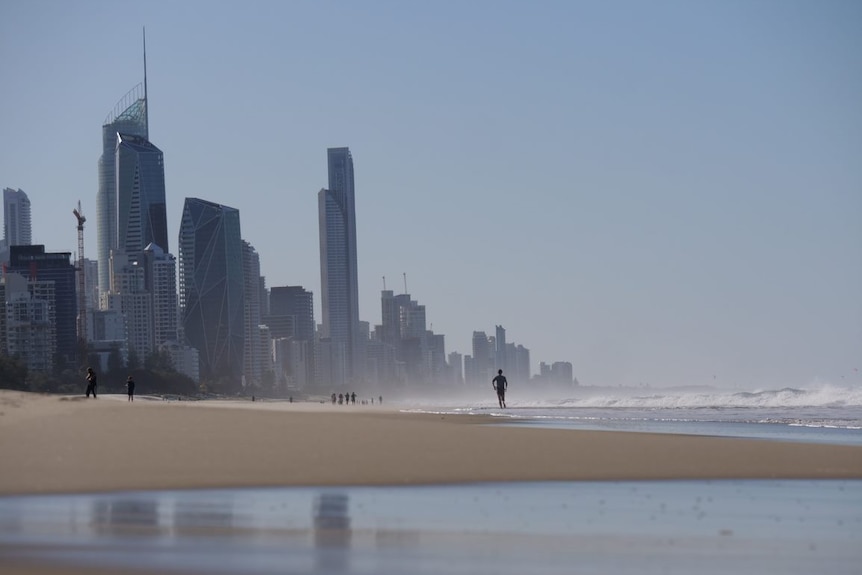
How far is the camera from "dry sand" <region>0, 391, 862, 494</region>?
16.5 meters

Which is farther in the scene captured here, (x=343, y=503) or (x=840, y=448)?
(x=840, y=448)

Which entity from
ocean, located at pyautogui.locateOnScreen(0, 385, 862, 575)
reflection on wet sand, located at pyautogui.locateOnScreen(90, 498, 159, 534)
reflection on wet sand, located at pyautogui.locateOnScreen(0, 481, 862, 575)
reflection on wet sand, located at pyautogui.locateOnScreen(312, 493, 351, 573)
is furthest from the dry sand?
reflection on wet sand, located at pyautogui.locateOnScreen(312, 493, 351, 573)

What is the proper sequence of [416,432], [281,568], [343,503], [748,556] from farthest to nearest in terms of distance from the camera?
[416,432] → [343,503] → [748,556] → [281,568]

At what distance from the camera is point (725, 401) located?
67.2m

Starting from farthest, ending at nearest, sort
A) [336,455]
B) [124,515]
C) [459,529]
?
[336,455], [124,515], [459,529]

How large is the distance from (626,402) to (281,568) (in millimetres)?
64215

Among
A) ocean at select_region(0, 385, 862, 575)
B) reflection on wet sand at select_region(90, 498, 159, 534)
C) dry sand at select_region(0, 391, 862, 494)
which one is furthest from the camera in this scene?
dry sand at select_region(0, 391, 862, 494)

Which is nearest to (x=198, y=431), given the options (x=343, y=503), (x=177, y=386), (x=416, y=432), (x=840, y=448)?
(x=416, y=432)

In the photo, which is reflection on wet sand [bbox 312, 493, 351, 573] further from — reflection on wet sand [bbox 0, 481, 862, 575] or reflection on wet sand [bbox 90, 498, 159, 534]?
reflection on wet sand [bbox 90, 498, 159, 534]

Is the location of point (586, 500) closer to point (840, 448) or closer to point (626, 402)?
point (840, 448)

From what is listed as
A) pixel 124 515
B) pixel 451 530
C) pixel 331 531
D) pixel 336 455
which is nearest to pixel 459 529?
pixel 451 530

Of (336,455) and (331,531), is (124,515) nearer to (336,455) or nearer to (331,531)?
(331,531)

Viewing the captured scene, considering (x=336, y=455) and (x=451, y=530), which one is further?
(x=336, y=455)

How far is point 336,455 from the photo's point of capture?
19.0 metres
